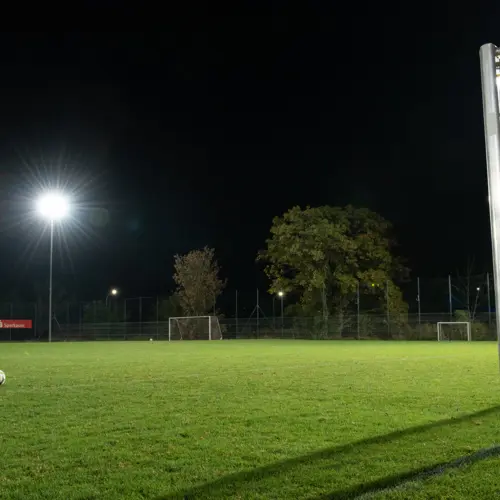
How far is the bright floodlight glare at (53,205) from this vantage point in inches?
1347

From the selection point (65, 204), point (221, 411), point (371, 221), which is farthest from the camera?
point (371, 221)

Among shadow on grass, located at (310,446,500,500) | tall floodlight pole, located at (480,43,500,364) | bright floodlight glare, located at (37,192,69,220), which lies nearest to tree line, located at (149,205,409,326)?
bright floodlight glare, located at (37,192,69,220)

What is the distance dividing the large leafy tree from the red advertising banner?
23.4 meters

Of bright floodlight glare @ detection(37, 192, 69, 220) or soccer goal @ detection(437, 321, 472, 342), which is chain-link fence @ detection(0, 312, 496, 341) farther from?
bright floodlight glare @ detection(37, 192, 69, 220)

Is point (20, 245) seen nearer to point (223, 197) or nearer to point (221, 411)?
point (223, 197)

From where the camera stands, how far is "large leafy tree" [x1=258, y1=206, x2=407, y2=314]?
40094 millimetres

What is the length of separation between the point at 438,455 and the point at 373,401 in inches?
121

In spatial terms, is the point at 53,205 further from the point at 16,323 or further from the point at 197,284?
the point at 16,323

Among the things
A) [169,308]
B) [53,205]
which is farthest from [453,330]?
[169,308]

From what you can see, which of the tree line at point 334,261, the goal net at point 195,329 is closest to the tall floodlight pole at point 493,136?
the tree line at point 334,261

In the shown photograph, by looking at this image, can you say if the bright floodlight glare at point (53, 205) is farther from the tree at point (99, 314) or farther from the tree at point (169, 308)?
the tree at point (99, 314)

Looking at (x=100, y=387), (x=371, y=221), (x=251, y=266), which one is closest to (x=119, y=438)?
(x=100, y=387)

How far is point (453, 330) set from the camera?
35.4 m

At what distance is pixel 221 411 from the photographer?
278 inches
